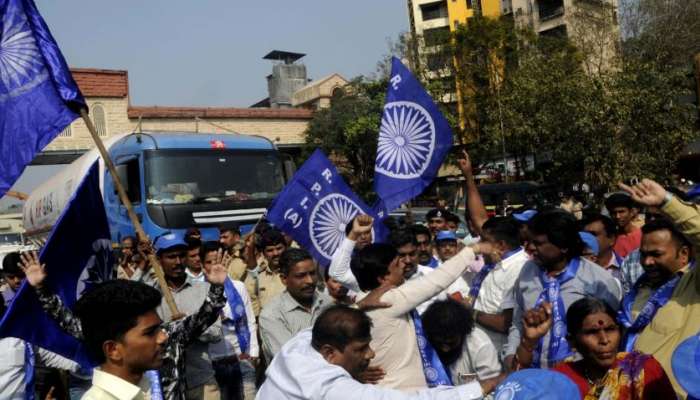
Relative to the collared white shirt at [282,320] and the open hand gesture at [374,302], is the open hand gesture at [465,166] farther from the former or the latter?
the open hand gesture at [374,302]

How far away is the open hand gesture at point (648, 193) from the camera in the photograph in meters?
2.75

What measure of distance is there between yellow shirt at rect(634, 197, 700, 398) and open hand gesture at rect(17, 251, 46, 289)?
2776mm

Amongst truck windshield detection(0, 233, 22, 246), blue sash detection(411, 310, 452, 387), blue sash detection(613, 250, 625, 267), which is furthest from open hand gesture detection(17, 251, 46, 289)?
truck windshield detection(0, 233, 22, 246)

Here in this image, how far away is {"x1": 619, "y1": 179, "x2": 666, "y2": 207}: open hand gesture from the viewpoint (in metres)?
2.75

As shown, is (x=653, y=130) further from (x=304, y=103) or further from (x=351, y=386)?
(x=304, y=103)

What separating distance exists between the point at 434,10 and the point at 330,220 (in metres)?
48.5

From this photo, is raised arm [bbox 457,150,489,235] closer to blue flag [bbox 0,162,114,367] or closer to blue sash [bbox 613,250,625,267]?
blue sash [bbox 613,250,625,267]

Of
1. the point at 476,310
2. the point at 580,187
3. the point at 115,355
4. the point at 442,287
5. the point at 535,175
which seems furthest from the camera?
the point at 535,175

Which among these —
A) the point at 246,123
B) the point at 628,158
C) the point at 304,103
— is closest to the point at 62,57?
the point at 628,158

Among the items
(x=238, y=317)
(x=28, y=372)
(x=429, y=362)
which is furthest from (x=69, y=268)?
(x=429, y=362)

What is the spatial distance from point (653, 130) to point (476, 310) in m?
17.9

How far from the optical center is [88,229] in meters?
3.99

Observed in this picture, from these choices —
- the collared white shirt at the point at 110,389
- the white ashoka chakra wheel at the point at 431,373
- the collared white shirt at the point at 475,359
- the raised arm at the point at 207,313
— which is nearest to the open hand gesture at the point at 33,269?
the raised arm at the point at 207,313

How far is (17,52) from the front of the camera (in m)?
4.84
